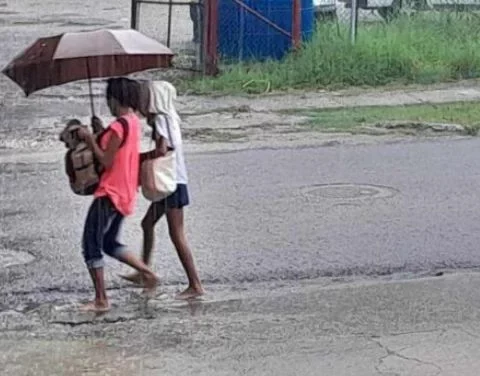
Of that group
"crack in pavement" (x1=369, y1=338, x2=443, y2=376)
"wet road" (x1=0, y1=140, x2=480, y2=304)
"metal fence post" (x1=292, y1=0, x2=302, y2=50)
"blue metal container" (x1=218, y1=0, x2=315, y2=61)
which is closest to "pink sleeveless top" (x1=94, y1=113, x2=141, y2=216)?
"wet road" (x1=0, y1=140, x2=480, y2=304)

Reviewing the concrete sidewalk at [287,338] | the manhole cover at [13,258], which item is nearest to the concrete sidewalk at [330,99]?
the manhole cover at [13,258]

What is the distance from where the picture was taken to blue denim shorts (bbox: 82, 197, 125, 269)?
254 inches

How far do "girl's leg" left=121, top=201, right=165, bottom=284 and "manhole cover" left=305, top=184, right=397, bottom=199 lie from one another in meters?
2.56

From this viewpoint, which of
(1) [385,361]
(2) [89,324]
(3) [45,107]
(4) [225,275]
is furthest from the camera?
(3) [45,107]

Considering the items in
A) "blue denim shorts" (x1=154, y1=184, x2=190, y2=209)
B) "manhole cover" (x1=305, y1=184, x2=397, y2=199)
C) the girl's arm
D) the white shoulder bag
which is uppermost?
the girl's arm

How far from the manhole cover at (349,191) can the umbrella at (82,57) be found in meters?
3.06

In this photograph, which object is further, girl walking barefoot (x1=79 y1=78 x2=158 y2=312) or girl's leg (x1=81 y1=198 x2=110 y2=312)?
girl's leg (x1=81 y1=198 x2=110 y2=312)

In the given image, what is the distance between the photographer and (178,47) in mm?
17141

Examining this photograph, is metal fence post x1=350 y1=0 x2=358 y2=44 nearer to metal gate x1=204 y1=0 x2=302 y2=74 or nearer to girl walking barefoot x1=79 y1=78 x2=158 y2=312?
metal gate x1=204 y1=0 x2=302 y2=74

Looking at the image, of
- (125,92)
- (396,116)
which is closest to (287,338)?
(125,92)

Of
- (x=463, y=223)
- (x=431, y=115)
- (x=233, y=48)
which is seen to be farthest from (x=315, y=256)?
(x=233, y=48)

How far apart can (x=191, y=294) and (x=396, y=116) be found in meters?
6.99

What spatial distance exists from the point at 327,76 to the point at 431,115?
2399 mm

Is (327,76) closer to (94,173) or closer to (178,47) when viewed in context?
(178,47)
